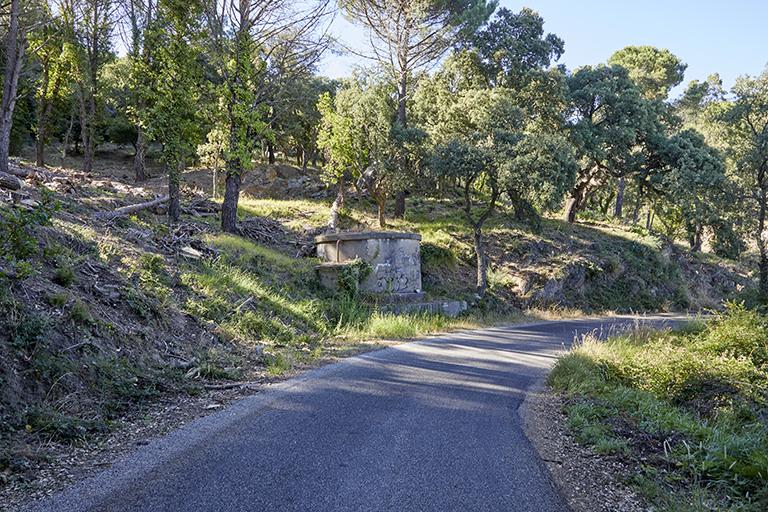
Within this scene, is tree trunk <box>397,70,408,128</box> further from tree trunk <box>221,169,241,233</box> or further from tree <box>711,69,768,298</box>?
tree <box>711,69,768,298</box>

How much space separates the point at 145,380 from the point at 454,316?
509 inches

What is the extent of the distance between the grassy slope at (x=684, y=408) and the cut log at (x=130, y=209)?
1011 cm

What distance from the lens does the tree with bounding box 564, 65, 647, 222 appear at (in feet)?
85.5

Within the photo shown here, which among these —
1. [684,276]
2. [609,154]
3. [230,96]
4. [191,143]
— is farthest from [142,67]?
[684,276]

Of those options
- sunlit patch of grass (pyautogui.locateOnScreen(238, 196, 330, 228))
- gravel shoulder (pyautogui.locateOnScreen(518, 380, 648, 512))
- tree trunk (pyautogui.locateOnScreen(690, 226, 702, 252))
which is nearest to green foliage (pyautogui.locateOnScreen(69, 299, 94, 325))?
gravel shoulder (pyautogui.locateOnScreen(518, 380, 648, 512))

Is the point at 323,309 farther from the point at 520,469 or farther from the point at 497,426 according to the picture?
the point at 520,469

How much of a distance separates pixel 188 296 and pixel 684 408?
8425 mm

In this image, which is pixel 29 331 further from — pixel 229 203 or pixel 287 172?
pixel 287 172

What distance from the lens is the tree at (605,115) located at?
26.1 m

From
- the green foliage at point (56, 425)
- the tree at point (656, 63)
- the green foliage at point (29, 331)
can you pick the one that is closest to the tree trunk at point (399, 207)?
the green foliage at point (29, 331)

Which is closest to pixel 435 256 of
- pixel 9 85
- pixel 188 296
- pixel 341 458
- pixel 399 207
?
pixel 399 207

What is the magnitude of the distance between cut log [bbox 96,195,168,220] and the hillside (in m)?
0.22

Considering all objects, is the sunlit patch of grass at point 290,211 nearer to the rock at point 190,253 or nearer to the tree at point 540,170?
the tree at point 540,170

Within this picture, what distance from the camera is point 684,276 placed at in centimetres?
2909
